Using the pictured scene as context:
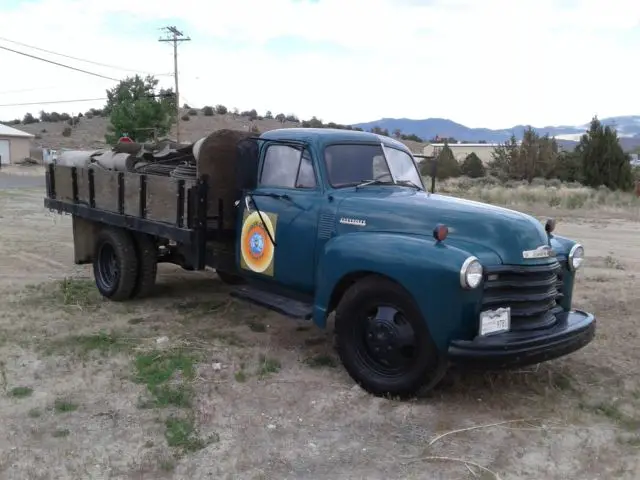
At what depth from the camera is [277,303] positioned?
5426mm

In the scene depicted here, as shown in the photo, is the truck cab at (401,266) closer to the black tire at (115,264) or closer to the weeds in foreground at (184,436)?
the weeds in foreground at (184,436)

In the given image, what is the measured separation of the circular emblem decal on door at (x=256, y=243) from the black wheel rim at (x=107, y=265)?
93.2 inches

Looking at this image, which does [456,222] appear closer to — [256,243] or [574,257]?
[574,257]

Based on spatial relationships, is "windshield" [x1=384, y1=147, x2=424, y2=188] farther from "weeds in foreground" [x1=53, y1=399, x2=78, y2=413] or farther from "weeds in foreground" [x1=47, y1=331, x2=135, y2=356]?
"weeds in foreground" [x1=53, y1=399, x2=78, y2=413]

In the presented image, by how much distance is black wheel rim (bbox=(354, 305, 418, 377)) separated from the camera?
448 centimetres

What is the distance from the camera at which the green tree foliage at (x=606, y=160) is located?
31516mm

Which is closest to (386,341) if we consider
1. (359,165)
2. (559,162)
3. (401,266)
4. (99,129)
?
(401,266)

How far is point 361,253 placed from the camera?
15.1 ft

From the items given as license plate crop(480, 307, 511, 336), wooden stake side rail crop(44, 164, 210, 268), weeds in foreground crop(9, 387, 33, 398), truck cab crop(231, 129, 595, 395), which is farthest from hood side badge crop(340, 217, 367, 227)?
weeds in foreground crop(9, 387, 33, 398)

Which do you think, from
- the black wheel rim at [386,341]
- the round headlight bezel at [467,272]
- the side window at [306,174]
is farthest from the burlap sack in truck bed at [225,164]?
the round headlight bezel at [467,272]

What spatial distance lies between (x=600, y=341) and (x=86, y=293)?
584 cm

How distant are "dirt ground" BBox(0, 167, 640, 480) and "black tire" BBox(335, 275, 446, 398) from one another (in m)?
0.16

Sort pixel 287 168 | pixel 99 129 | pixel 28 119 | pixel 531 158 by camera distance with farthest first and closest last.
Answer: pixel 28 119 < pixel 99 129 < pixel 531 158 < pixel 287 168

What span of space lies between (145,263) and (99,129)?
227 feet
